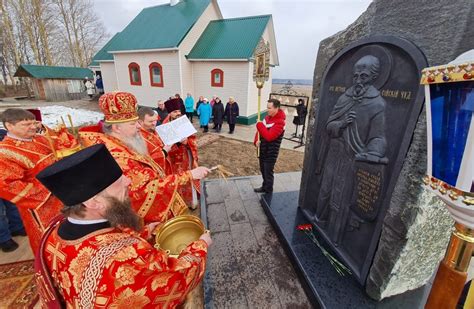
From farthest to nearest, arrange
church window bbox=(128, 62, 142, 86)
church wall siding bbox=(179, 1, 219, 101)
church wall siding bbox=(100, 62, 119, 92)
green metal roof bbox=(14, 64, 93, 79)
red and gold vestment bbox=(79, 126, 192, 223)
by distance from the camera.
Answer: green metal roof bbox=(14, 64, 93, 79) → church wall siding bbox=(100, 62, 119, 92) → church window bbox=(128, 62, 142, 86) → church wall siding bbox=(179, 1, 219, 101) → red and gold vestment bbox=(79, 126, 192, 223)

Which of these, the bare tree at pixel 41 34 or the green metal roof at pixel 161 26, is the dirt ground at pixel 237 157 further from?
the bare tree at pixel 41 34

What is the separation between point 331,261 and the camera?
9.44ft

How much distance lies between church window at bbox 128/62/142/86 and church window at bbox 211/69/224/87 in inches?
232

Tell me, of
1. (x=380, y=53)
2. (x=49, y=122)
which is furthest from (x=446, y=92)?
(x=49, y=122)

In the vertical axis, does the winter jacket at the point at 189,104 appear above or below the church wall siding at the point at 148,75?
below

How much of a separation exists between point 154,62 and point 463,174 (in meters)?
16.7

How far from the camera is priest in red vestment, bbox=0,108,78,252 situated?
2334mm

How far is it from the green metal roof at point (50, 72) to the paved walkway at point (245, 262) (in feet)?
81.1

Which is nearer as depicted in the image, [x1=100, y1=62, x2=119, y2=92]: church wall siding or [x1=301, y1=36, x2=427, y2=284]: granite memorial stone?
[x1=301, y1=36, x2=427, y2=284]: granite memorial stone

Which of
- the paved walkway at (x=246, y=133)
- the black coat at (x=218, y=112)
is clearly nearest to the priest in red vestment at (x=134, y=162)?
the paved walkway at (x=246, y=133)

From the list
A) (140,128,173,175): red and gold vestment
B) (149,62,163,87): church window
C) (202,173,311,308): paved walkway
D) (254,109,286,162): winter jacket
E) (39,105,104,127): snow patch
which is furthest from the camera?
(149,62,163,87): church window

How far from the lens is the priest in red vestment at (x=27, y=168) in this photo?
7.66 feet

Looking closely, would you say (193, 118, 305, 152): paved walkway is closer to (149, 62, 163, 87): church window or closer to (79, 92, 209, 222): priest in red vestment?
(149, 62, 163, 87): church window

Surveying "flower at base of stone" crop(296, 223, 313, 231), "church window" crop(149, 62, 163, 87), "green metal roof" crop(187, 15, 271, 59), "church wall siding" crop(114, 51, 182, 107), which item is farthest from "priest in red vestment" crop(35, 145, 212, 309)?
"church window" crop(149, 62, 163, 87)
